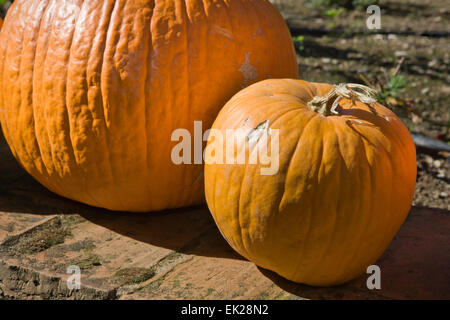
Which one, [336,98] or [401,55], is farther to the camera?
[401,55]

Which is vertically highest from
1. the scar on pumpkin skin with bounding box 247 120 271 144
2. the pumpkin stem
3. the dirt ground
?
the pumpkin stem

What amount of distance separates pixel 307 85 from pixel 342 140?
1.26 feet

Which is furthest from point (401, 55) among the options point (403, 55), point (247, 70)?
point (247, 70)

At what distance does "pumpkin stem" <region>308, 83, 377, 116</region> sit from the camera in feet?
5.78

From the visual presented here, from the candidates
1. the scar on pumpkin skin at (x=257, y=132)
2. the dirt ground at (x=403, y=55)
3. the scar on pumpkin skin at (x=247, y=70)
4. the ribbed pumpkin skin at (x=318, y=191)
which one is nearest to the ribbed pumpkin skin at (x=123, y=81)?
the scar on pumpkin skin at (x=247, y=70)

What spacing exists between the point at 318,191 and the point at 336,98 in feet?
1.15

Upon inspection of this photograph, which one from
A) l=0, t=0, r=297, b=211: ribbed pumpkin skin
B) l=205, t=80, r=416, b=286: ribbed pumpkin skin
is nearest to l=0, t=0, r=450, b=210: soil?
l=205, t=80, r=416, b=286: ribbed pumpkin skin

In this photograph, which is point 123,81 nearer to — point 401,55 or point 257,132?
point 257,132

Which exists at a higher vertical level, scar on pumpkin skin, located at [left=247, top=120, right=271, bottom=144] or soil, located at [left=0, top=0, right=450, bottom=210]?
scar on pumpkin skin, located at [left=247, top=120, right=271, bottom=144]

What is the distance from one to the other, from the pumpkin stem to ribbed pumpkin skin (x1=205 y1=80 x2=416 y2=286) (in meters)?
0.03

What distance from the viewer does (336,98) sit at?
1.81 metres

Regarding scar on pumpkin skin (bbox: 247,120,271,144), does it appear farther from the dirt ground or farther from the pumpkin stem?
the dirt ground

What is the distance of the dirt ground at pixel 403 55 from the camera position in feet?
10.9

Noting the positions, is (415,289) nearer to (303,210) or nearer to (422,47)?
(303,210)
